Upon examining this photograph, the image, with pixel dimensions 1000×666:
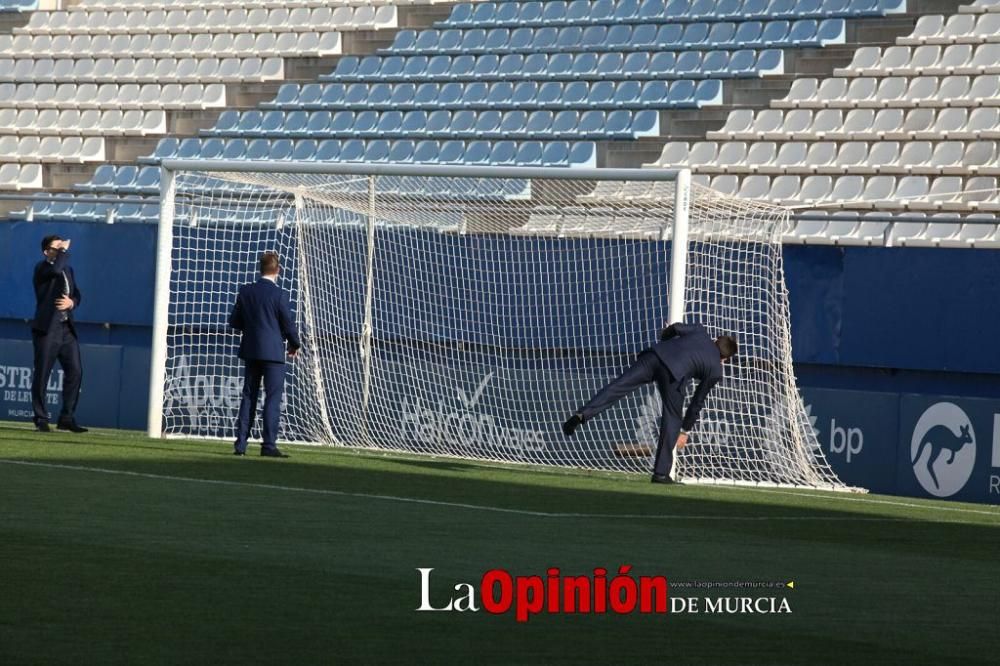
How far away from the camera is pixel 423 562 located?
8.16 meters

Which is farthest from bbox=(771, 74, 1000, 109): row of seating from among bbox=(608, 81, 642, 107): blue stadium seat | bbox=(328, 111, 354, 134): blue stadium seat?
bbox=(328, 111, 354, 134): blue stadium seat

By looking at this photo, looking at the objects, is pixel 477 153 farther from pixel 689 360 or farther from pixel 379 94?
pixel 689 360

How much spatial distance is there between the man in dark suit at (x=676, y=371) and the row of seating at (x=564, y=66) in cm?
913

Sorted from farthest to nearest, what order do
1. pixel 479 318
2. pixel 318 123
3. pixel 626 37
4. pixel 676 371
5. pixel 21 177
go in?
pixel 21 177 < pixel 318 123 < pixel 626 37 < pixel 479 318 < pixel 676 371

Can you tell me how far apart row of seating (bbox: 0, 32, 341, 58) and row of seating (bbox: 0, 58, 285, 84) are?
157 millimetres

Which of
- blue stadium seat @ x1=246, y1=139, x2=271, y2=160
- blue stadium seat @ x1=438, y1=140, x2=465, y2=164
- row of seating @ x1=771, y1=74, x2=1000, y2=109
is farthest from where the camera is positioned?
blue stadium seat @ x1=246, y1=139, x2=271, y2=160

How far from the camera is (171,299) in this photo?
63.7 feet

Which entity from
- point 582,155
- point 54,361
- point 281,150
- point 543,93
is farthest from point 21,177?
point 54,361

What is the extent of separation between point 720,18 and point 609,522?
47.3 ft

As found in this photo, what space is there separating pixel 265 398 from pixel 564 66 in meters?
11.1

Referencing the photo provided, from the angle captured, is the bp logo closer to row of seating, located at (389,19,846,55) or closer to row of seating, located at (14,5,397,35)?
row of seating, located at (389,19,846,55)

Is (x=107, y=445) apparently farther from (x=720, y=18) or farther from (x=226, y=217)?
(x=720, y=18)

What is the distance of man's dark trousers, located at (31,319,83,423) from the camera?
15938 mm

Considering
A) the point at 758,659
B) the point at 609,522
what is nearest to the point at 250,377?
the point at 609,522
